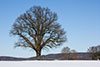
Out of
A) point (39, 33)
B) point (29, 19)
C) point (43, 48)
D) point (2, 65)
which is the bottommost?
point (2, 65)

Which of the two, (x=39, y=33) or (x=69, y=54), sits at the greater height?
(x=39, y=33)

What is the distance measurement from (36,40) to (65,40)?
3.79 meters

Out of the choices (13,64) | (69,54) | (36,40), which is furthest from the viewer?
(69,54)

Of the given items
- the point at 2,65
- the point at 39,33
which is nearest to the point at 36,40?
the point at 39,33

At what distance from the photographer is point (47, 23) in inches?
944

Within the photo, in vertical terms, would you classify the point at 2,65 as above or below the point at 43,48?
below

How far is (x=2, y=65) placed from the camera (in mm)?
8258

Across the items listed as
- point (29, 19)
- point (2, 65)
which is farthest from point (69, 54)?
point (2, 65)

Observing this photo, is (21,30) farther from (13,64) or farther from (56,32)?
(13,64)

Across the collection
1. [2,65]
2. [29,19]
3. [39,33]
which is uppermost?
[29,19]

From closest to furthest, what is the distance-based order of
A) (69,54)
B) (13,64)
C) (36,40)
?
1. (13,64)
2. (36,40)
3. (69,54)

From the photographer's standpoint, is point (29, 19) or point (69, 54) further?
point (69, 54)

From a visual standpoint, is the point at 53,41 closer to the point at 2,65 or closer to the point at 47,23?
the point at 47,23

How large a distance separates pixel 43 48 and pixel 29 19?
427 cm
